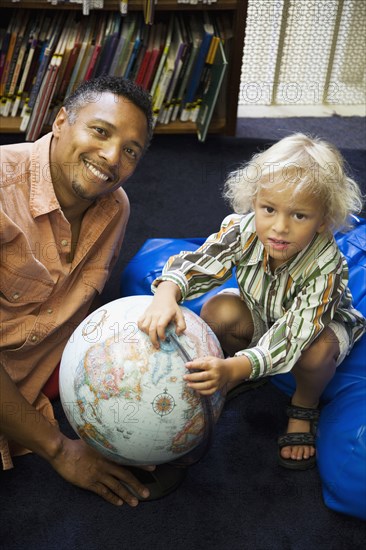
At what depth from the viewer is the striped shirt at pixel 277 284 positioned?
6.45 ft

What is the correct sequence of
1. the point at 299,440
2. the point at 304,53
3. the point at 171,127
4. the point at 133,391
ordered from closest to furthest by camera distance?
the point at 133,391 < the point at 299,440 < the point at 171,127 < the point at 304,53

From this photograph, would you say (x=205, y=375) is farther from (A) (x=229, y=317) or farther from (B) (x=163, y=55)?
(B) (x=163, y=55)

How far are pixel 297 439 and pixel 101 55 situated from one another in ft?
7.55

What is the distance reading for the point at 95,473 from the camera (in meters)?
2.04

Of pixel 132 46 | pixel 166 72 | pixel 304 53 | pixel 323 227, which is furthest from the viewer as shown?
pixel 304 53

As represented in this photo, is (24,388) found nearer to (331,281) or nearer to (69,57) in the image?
(331,281)

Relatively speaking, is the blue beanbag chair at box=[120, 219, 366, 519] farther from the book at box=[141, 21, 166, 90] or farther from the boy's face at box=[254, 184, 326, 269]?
the book at box=[141, 21, 166, 90]

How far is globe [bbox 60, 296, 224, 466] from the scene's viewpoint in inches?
69.2

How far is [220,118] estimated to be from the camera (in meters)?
4.04

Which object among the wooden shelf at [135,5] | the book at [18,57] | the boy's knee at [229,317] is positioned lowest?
the boy's knee at [229,317]

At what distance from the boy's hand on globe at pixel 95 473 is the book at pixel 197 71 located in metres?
2.33

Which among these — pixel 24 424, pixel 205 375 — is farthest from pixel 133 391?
pixel 24 424

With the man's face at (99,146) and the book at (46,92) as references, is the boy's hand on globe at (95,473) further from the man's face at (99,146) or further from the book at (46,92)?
the book at (46,92)

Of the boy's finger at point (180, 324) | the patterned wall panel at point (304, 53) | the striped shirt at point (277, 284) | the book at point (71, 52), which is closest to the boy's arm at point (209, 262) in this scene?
the striped shirt at point (277, 284)
